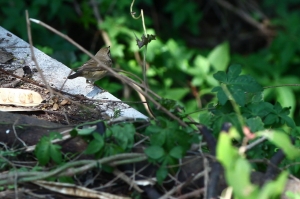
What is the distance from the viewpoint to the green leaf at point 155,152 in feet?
7.24

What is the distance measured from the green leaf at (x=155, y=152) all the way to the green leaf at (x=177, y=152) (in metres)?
0.04

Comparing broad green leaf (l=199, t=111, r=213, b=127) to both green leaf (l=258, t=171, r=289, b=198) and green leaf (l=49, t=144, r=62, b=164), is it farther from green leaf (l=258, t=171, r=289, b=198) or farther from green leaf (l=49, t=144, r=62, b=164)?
green leaf (l=258, t=171, r=289, b=198)

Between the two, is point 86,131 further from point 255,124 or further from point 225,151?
point 225,151

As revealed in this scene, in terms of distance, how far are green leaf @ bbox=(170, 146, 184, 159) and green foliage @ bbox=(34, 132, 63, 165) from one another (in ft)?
1.42

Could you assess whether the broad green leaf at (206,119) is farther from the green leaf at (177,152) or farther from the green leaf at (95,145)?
the green leaf at (95,145)

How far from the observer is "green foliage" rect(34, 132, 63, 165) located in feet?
7.45

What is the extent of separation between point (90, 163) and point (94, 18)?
494cm

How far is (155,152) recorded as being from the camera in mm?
2215

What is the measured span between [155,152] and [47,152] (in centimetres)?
41

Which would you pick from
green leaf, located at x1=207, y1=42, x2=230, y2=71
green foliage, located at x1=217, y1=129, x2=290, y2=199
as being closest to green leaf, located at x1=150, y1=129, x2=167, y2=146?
green foliage, located at x1=217, y1=129, x2=290, y2=199

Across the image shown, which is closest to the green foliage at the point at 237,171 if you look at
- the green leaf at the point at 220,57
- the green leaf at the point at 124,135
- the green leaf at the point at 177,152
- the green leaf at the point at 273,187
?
the green leaf at the point at 273,187

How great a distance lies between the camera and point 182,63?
22.2 feet

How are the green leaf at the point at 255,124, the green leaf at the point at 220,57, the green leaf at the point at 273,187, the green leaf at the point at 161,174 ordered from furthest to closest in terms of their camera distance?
1. the green leaf at the point at 220,57
2. the green leaf at the point at 255,124
3. the green leaf at the point at 161,174
4. the green leaf at the point at 273,187

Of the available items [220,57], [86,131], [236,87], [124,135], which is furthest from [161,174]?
[220,57]
